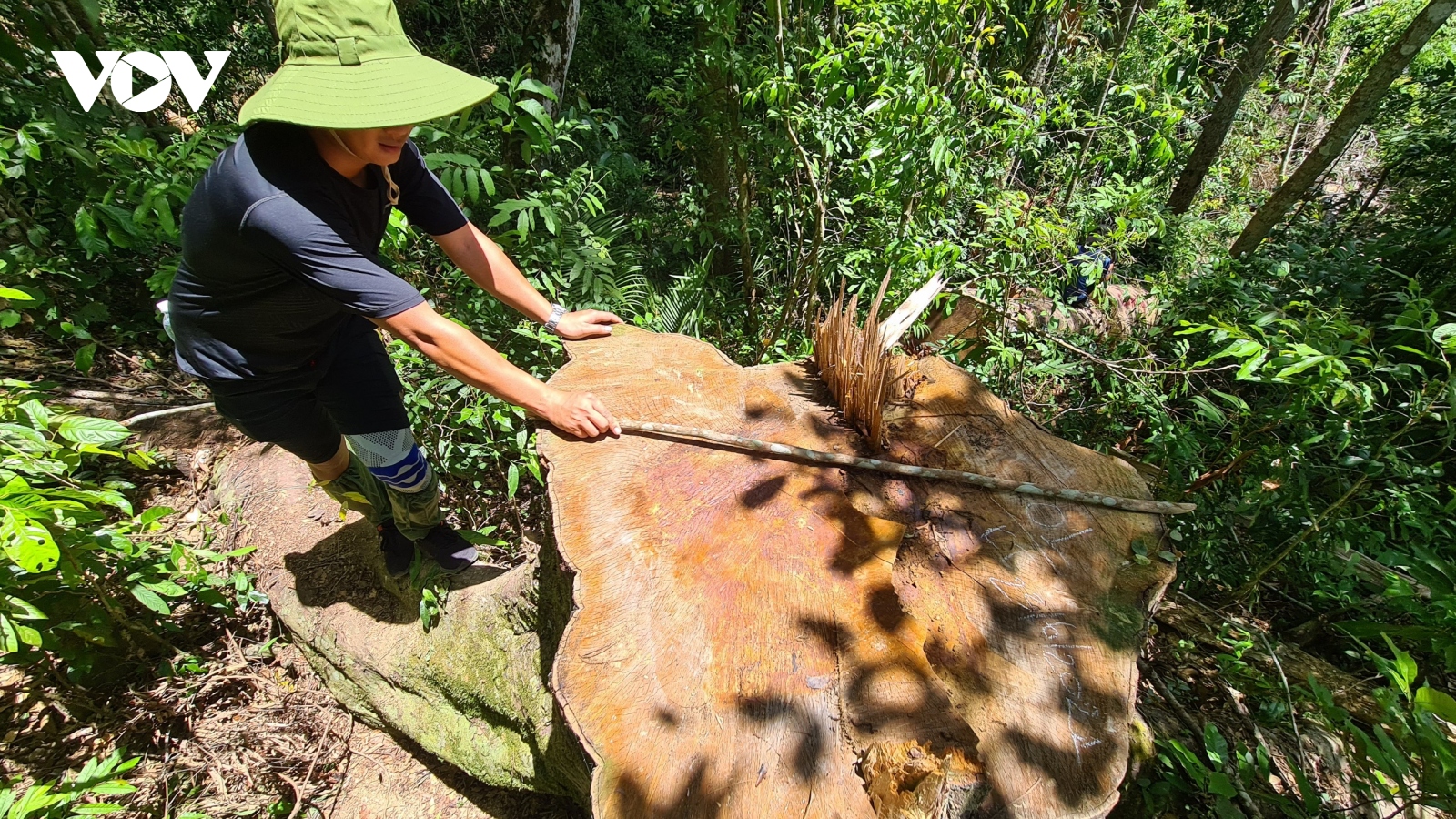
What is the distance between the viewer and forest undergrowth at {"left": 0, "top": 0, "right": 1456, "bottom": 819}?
1.78 meters

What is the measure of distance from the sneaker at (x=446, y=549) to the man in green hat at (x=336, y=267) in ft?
0.42

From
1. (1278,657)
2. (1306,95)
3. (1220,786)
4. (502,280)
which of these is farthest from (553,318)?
(1306,95)

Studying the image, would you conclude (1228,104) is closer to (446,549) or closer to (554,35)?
(554,35)

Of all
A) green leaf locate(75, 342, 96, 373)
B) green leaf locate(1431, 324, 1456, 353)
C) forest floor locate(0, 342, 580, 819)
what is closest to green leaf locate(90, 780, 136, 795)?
forest floor locate(0, 342, 580, 819)

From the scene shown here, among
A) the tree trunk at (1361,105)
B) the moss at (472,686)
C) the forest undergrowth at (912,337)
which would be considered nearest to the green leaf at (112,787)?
the forest undergrowth at (912,337)

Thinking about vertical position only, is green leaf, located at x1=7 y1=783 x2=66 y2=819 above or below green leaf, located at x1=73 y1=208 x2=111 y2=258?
below

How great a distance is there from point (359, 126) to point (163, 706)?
2.44 meters

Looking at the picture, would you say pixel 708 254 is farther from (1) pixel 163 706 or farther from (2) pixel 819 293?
(1) pixel 163 706

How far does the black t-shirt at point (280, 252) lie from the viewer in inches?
54.2

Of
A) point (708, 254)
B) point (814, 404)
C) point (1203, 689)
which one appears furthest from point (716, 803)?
point (708, 254)

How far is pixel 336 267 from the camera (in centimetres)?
140

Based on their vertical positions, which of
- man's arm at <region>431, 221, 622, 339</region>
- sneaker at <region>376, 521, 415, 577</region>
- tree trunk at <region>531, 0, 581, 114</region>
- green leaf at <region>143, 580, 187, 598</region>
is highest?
tree trunk at <region>531, 0, 581, 114</region>

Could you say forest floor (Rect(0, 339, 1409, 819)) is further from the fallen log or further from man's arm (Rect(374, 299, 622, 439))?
man's arm (Rect(374, 299, 622, 439))

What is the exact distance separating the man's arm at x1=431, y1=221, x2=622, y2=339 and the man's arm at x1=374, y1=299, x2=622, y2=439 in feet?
1.26
